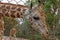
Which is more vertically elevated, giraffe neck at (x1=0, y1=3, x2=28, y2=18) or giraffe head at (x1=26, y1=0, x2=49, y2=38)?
giraffe neck at (x1=0, y1=3, x2=28, y2=18)

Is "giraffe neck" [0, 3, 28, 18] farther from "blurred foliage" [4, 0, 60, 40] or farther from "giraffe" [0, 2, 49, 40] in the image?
"blurred foliage" [4, 0, 60, 40]

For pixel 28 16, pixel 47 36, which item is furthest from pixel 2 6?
pixel 47 36

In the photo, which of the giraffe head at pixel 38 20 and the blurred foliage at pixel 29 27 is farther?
the blurred foliage at pixel 29 27

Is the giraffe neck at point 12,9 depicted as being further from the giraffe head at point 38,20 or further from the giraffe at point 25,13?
the giraffe head at point 38,20

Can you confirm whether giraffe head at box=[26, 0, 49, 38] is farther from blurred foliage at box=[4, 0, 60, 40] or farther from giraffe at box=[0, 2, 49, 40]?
blurred foliage at box=[4, 0, 60, 40]

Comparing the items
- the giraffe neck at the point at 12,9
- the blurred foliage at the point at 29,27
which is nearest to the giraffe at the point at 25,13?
the giraffe neck at the point at 12,9

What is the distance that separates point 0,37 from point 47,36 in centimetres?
54

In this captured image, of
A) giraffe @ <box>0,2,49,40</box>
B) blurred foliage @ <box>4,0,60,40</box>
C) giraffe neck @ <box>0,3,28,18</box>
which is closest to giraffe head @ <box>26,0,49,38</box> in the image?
giraffe @ <box>0,2,49,40</box>

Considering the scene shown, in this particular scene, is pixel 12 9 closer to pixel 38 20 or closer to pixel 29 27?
pixel 38 20

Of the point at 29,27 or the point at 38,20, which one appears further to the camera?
the point at 29,27

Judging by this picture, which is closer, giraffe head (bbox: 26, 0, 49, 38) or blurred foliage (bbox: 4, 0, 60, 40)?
giraffe head (bbox: 26, 0, 49, 38)

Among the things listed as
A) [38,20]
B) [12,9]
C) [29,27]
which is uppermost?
[12,9]

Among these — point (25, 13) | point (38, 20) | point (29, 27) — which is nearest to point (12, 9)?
point (25, 13)

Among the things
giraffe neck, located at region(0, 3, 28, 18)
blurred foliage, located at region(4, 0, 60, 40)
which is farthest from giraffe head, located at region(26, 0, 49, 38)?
blurred foliage, located at region(4, 0, 60, 40)
